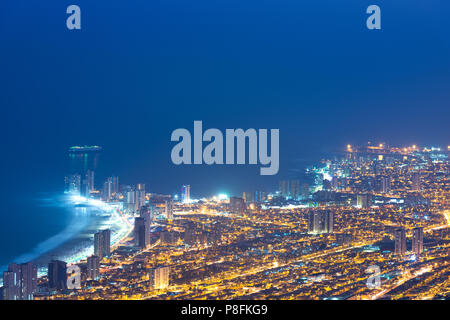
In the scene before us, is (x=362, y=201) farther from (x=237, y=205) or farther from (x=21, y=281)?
(x=21, y=281)

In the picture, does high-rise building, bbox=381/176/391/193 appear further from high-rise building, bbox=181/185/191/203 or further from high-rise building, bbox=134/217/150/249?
high-rise building, bbox=134/217/150/249

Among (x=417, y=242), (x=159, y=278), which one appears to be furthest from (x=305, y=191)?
(x=159, y=278)

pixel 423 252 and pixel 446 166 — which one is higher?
pixel 446 166

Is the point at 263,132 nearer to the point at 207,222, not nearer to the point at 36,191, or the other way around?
the point at 207,222
